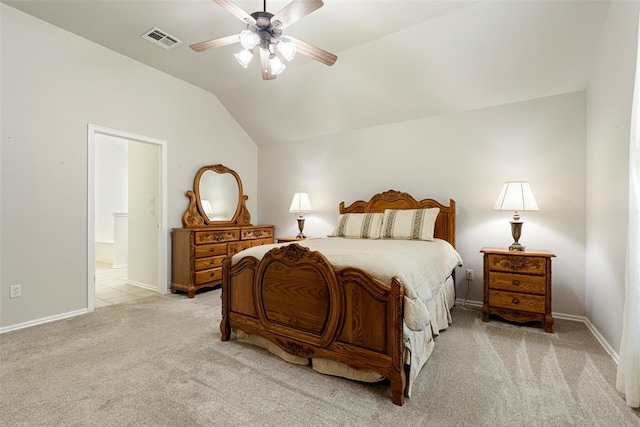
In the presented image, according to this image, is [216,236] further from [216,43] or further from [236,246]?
[216,43]

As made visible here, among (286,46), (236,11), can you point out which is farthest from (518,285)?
(236,11)

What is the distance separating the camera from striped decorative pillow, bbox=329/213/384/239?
12.0 ft

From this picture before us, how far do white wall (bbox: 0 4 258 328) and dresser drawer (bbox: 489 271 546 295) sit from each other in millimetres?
4293

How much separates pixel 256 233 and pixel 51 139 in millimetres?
2695

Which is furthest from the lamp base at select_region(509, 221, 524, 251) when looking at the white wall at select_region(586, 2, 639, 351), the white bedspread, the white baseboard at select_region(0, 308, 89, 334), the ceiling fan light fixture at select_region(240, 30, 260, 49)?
the white baseboard at select_region(0, 308, 89, 334)

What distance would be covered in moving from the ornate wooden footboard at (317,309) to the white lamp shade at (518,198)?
1.96 meters

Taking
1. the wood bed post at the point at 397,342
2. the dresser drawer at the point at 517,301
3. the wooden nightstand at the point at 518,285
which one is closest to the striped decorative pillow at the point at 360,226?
the wooden nightstand at the point at 518,285

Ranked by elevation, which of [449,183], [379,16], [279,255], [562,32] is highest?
[379,16]

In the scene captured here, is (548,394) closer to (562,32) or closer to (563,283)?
(563,283)

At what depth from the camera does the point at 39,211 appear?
2.98 m

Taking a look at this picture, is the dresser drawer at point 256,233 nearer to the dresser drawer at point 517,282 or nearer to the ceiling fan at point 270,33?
the ceiling fan at point 270,33

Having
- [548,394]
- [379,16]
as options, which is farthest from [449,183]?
[548,394]

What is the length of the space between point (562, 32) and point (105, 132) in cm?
476

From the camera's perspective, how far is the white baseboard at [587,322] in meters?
2.24
